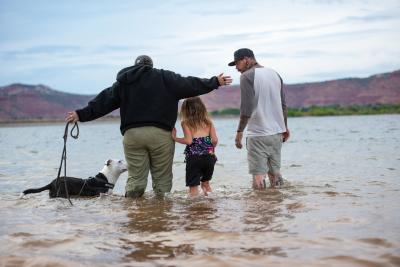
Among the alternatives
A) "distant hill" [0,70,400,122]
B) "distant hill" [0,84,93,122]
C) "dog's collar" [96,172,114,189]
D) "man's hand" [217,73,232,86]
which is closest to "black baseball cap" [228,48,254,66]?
"man's hand" [217,73,232,86]

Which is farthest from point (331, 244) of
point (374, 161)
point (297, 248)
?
point (374, 161)

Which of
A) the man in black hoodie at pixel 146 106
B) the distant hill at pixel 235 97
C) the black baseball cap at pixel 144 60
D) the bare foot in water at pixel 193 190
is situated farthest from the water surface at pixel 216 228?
the distant hill at pixel 235 97

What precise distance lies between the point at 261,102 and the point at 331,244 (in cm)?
347

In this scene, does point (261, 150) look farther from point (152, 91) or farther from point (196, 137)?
point (152, 91)

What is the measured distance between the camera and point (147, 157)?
7.27 metres

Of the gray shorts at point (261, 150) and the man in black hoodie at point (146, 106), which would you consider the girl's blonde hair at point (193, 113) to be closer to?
the man in black hoodie at point (146, 106)

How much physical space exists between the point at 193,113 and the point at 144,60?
98cm

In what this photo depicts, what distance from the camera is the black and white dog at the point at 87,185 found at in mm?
8188

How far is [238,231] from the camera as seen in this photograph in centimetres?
491

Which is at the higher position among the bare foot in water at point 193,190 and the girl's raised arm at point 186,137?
the girl's raised arm at point 186,137

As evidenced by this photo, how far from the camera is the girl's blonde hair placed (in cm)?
727

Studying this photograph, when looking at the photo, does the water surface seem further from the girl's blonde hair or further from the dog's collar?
the girl's blonde hair

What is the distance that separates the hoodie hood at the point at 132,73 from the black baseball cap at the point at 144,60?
0.10 m

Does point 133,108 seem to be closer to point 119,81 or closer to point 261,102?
point 119,81
